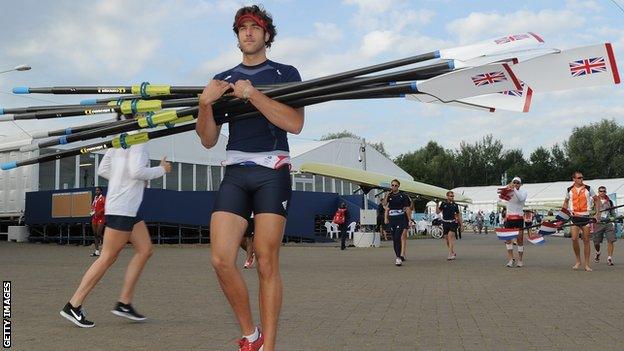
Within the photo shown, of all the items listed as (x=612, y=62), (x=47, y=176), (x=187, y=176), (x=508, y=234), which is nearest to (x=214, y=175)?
(x=187, y=176)

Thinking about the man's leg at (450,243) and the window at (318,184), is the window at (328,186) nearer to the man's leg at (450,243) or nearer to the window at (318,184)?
the window at (318,184)

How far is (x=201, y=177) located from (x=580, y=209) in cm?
2541

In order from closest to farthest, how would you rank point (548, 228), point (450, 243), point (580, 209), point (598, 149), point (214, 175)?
point (580, 209)
point (548, 228)
point (450, 243)
point (214, 175)
point (598, 149)

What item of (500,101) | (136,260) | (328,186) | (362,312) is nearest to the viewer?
(500,101)

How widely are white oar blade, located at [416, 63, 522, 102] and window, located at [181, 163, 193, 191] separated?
105 feet

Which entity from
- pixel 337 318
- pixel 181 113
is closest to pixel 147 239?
pixel 337 318

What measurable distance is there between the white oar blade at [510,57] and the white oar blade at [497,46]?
0.04 metres

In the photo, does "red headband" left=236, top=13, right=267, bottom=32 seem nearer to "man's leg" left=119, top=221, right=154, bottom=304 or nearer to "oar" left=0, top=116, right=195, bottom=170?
"oar" left=0, top=116, right=195, bottom=170

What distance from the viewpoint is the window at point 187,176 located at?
35.2m

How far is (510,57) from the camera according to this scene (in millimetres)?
3713

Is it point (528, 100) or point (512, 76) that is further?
point (528, 100)

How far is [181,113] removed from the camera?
170 inches

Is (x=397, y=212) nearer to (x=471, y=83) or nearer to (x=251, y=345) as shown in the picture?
(x=251, y=345)

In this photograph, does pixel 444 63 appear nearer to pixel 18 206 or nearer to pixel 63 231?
pixel 63 231
